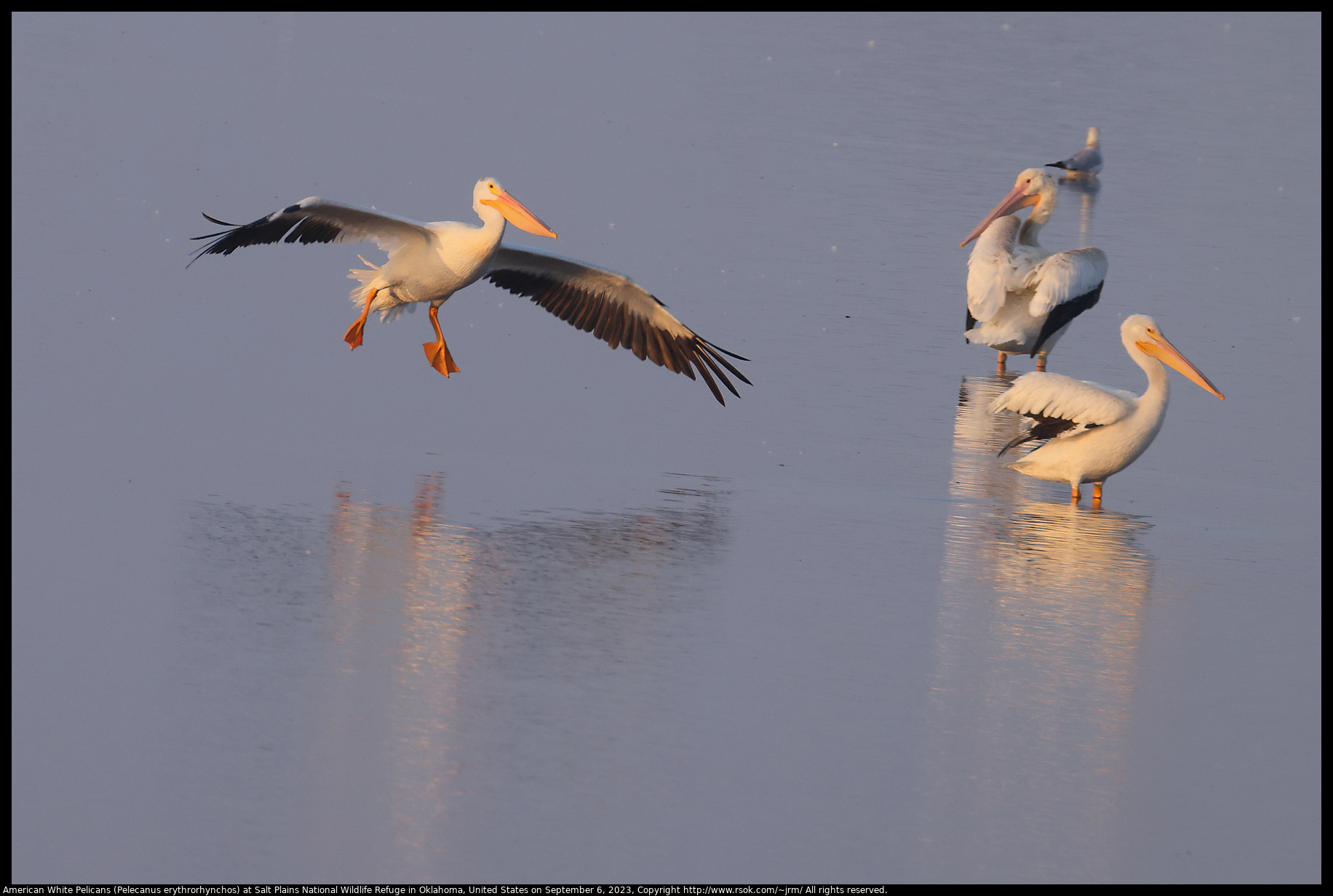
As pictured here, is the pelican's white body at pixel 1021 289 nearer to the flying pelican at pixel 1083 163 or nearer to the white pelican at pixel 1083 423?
the white pelican at pixel 1083 423

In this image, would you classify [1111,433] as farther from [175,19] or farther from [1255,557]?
[175,19]

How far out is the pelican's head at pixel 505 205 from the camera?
7.89m

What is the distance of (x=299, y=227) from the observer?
7.58 meters

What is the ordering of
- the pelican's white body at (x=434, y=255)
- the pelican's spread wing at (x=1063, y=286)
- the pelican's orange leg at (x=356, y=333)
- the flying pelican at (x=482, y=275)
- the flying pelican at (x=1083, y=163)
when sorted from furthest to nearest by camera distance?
the flying pelican at (x=1083, y=163) → the pelican's spread wing at (x=1063, y=286) → the pelican's white body at (x=434, y=255) → the pelican's orange leg at (x=356, y=333) → the flying pelican at (x=482, y=275)

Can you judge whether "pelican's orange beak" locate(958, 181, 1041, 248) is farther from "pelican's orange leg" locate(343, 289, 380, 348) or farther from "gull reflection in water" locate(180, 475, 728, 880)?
"gull reflection in water" locate(180, 475, 728, 880)

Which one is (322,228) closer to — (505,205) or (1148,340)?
(505,205)

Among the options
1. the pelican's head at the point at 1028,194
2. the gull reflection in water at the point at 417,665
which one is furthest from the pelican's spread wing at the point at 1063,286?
the gull reflection in water at the point at 417,665

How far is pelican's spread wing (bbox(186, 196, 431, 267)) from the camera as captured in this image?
7312mm

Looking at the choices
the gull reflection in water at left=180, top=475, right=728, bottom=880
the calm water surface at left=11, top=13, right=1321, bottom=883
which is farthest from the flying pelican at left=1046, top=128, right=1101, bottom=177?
the gull reflection in water at left=180, top=475, right=728, bottom=880

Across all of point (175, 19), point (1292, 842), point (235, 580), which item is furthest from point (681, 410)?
point (175, 19)

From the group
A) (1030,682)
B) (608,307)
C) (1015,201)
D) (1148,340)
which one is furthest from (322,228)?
(1015,201)

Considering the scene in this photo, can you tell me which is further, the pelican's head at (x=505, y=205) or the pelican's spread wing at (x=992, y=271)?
the pelican's spread wing at (x=992, y=271)

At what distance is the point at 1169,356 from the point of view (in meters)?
7.23

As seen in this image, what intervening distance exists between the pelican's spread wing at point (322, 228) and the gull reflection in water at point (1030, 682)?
2.69 m
